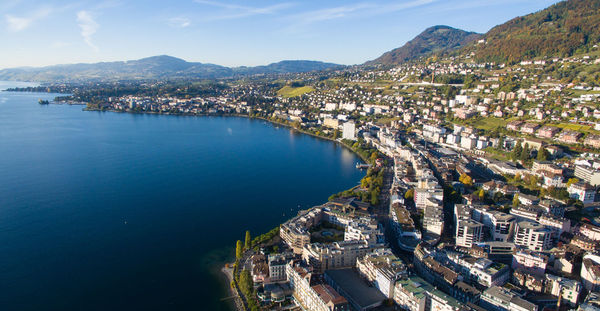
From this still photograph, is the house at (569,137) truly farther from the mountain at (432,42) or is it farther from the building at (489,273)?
the mountain at (432,42)

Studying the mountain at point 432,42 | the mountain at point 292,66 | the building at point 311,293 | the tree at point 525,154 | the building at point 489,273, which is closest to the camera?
the building at point 311,293

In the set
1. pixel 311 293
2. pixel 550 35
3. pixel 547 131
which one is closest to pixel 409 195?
pixel 311 293

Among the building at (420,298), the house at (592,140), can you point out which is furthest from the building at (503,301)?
the house at (592,140)

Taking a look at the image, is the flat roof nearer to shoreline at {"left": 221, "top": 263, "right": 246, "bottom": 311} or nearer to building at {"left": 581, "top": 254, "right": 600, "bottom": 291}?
shoreline at {"left": 221, "top": 263, "right": 246, "bottom": 311}

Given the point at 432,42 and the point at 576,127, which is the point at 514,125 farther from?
the point at 432,42

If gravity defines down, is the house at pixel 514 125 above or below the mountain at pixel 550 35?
below

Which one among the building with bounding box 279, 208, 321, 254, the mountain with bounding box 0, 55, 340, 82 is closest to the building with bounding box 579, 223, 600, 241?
the building with bounding box 279, 208, 321, 254

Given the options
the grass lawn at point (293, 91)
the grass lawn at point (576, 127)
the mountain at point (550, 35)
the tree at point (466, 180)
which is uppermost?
the mountain at point (550, 35)
